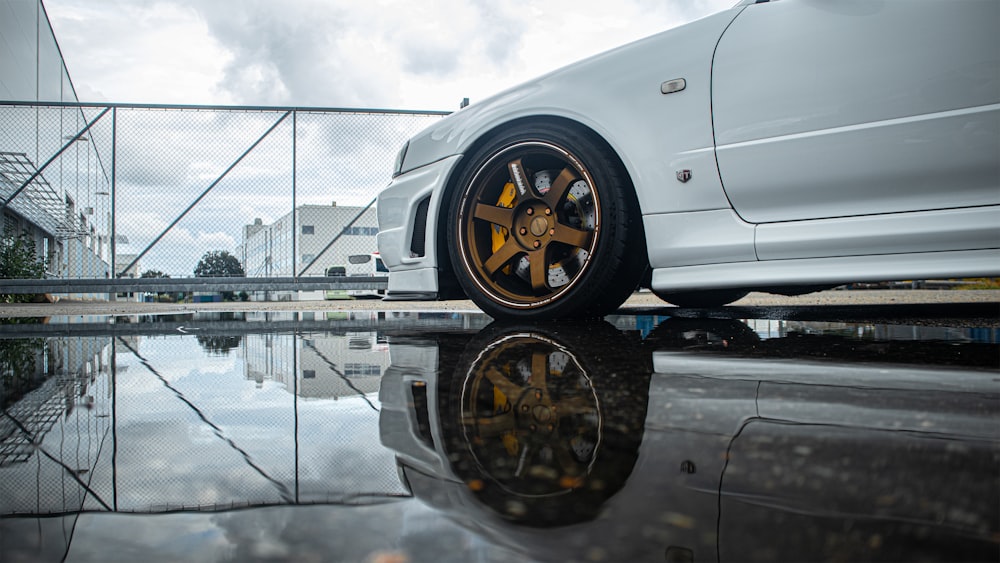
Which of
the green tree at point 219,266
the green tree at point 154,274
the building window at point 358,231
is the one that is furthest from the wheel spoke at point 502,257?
the green tree at point 154,274

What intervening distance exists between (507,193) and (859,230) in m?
1.50

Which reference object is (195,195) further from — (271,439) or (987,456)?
(987,456)

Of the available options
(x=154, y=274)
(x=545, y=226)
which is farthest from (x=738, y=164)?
(x=154, y=274)

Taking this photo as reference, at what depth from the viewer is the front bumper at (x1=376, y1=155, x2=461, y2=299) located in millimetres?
3129

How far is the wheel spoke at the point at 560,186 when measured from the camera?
9.04ft

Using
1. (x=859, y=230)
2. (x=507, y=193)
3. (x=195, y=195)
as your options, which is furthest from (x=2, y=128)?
(x=859, y=230)

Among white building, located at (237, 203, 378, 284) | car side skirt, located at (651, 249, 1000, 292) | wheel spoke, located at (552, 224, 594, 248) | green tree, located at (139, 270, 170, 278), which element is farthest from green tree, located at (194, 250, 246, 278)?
car side skirt, located at (651, 249, 1000, 292)

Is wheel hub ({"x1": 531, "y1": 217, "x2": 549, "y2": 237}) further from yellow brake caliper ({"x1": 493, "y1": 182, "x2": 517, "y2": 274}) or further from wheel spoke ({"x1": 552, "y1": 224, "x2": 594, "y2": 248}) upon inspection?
yellow brake caliper ({"x1": 493, "y1": 182, "x2": 517, "y2": 274})

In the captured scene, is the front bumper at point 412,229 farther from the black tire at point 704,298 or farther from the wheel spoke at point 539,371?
the black tire at point 704,298

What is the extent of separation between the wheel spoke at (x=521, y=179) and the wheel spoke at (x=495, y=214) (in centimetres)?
11

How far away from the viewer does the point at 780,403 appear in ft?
4.02

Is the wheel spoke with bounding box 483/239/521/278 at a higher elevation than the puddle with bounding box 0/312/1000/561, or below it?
higher

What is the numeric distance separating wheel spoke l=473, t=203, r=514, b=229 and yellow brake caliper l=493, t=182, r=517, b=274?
0.10m

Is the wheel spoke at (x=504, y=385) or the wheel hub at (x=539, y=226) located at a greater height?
the wheel hub at (x=539, y=226)
